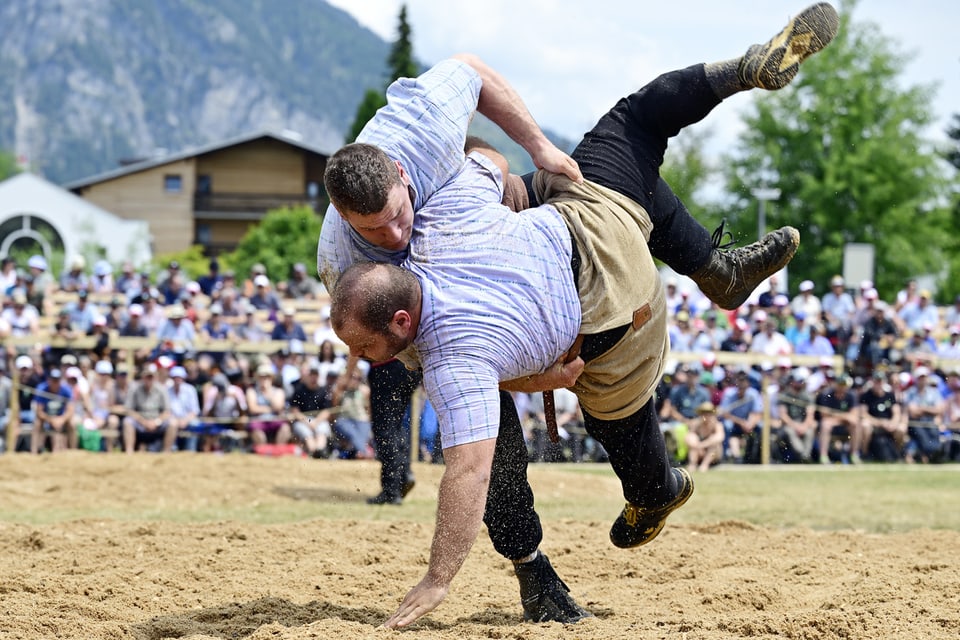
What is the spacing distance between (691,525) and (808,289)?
9307mm

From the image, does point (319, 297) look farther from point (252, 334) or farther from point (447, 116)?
point (447, 116)

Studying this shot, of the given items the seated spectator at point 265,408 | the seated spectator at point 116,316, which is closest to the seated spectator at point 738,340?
the seated spectator at point 265,408

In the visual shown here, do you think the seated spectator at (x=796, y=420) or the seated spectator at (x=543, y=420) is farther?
the seated spectator at (x=796, y=420)

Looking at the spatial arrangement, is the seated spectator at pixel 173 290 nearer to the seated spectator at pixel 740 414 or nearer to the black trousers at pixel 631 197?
the seated spectator at pixel 740 414

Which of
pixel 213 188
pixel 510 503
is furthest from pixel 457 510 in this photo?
pixel 213 188

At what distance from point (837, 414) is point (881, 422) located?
67 cm

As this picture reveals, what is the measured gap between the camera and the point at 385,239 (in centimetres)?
387

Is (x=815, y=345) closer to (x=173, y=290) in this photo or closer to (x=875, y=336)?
(x=875, y=336)

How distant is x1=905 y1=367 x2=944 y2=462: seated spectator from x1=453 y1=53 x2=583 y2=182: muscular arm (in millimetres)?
11518

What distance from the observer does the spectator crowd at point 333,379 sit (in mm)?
12414

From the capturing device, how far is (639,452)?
458 cm

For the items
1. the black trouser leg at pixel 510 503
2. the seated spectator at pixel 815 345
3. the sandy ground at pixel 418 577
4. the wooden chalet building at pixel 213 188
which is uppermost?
the wooden chalet building at pixel 213 188

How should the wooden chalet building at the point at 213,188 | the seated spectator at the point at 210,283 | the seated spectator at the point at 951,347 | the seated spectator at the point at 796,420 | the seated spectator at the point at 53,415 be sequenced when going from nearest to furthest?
the seated spectator at the point at 53,415 < the seated spectator at the point at 796,420 < the seated spectator at the point at 951,347 < the seated spectator at the point at 210,283 < the wooden chalet building at the point at 213,188

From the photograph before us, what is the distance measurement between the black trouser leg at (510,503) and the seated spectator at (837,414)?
10.2 metres
